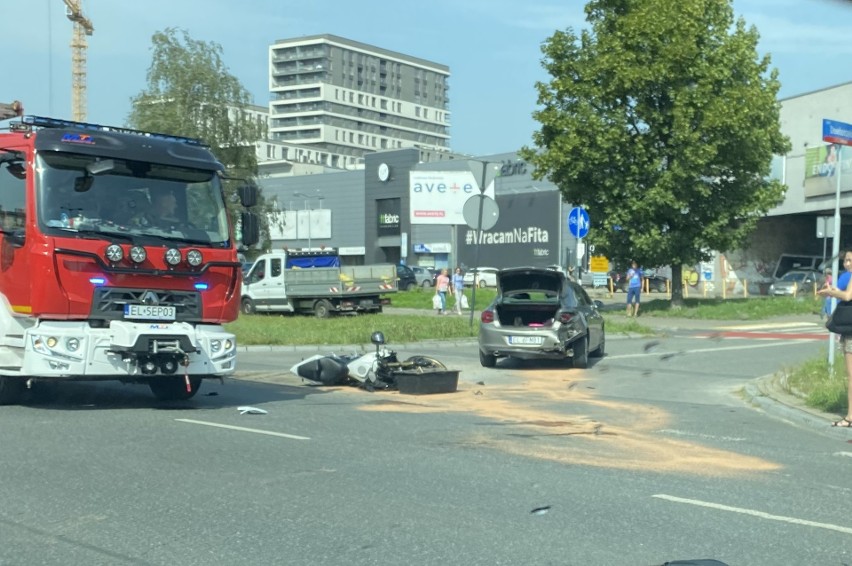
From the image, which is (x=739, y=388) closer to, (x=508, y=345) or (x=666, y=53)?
(x=508, y=345)

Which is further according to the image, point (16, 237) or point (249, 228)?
point (249, 228)

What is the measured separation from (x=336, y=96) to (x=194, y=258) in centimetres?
17288

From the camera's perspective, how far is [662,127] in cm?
3347

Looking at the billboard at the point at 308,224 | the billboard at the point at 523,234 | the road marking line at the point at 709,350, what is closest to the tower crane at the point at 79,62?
the billboard at the point at 308,224

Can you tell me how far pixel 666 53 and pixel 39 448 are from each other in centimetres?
2740

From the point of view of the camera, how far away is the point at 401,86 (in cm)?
19550

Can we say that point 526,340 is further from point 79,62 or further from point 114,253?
point 79,62

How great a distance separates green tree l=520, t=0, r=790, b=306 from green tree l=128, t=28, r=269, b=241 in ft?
46.9

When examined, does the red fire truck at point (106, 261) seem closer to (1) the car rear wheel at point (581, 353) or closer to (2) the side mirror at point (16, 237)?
(2) the side mirror at point (16, 237)

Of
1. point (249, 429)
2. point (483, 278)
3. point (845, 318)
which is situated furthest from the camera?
point (483, 278)

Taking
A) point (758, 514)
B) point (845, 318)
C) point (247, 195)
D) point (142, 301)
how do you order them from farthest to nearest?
1. point (247, 195)
2. point (142, 301)
3. point (845, 318)
4. point (758, 514)

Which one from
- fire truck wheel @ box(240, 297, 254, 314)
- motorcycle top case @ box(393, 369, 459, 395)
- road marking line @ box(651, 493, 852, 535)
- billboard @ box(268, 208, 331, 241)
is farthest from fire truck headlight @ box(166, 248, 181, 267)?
billboard @ box(268, 208, 331, 241)

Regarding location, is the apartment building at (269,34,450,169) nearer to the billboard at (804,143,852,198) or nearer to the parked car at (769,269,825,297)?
the billboard at (804,143,852,198)

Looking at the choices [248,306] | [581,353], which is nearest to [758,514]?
[581,353]
